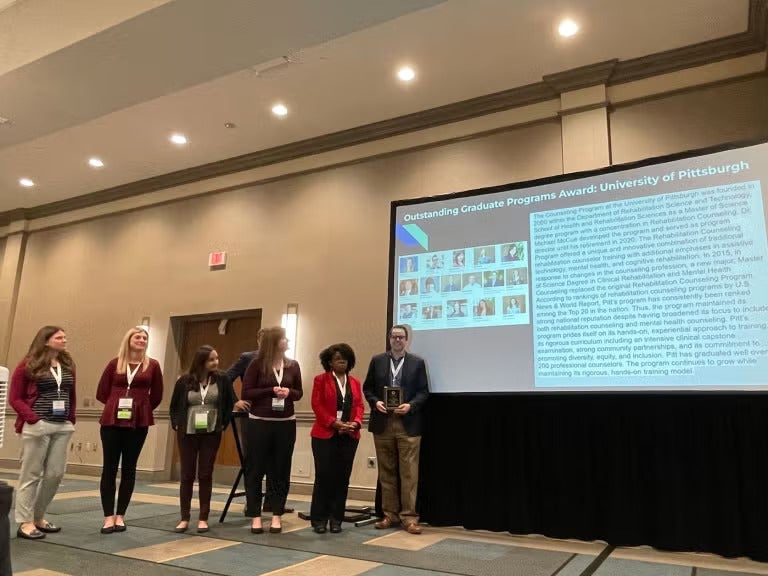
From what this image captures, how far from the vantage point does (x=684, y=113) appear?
4.70 m

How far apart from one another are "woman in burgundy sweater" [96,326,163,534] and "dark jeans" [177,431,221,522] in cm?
27

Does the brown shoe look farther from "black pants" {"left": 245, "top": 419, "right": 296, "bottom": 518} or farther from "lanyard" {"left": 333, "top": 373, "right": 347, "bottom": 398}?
"lanyard" {"left": 333, "top": 373, "right": 347, "bottom": 398}

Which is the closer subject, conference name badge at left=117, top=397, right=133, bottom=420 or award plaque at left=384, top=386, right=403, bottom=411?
conference name badge at left=117, top=397, right=133, bottom=420

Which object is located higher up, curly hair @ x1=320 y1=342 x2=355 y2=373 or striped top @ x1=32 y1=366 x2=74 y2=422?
curly hair @ x1=320 y1=342 x2=355 y2=373

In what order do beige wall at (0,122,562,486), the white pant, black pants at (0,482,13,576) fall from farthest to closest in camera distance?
beige wall at (0,122,562,486)
the white pant
black pants at (0,482,13,576)

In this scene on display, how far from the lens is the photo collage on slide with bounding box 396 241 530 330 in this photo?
3.82 meters

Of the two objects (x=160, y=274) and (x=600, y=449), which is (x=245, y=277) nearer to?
(x=160, y=274)

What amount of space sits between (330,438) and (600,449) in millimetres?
1687

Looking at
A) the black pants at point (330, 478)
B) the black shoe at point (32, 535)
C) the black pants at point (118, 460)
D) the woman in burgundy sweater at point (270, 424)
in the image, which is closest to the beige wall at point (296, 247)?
the black pants at point (330, 478)

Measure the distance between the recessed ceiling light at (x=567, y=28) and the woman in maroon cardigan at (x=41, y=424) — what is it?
13.8ft

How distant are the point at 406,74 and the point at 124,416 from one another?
364 cm

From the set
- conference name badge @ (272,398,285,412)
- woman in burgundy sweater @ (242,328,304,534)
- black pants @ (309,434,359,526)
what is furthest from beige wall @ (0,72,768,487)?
conference name badge @ (272,398,285,412)

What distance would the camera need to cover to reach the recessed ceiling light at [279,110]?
571 cm

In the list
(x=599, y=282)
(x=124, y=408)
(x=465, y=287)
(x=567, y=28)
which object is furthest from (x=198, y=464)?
(x=567, y=28)
